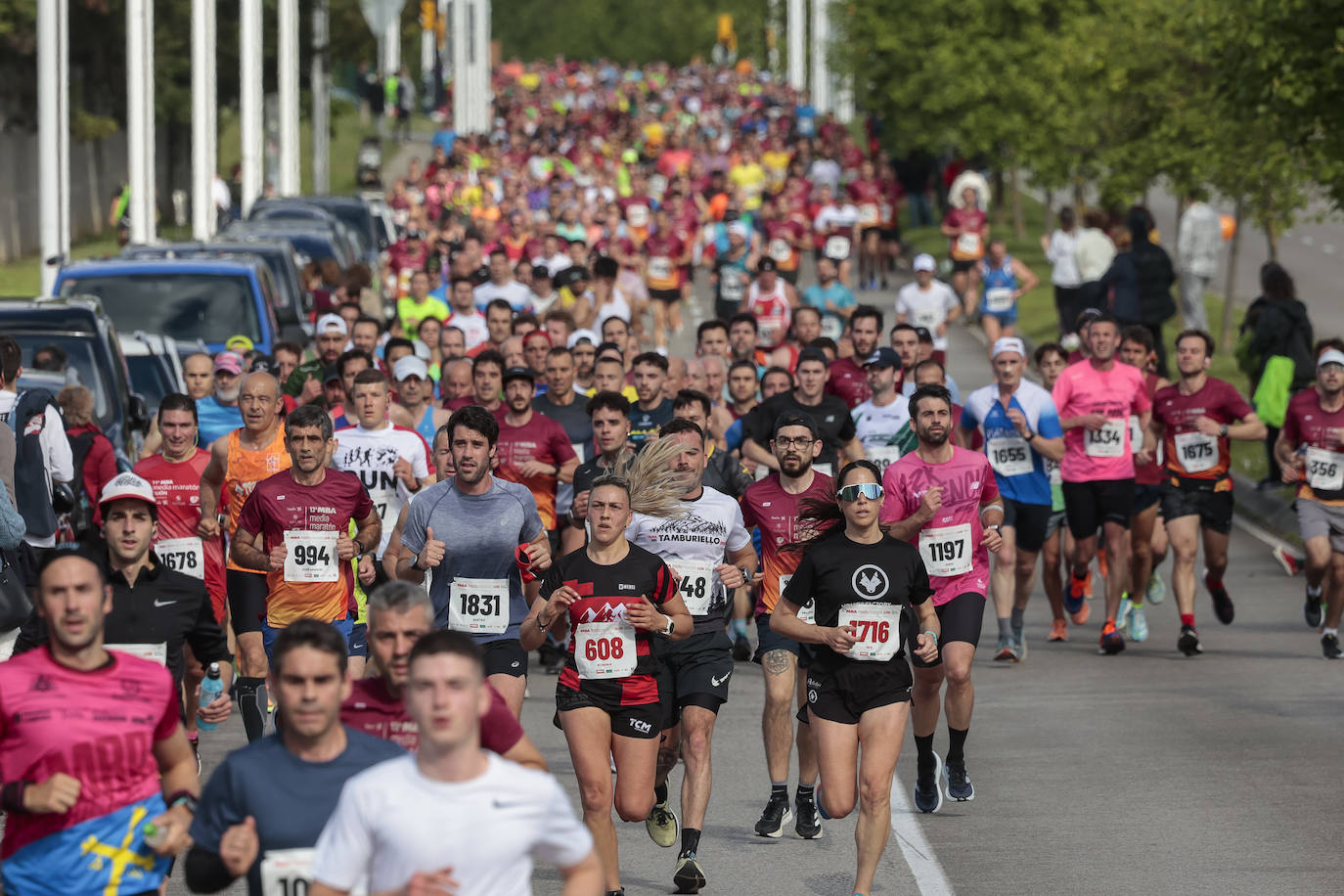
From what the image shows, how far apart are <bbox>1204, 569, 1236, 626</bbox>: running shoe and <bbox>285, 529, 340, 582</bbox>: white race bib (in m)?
6.89

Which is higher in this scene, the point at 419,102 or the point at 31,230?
the point at 419,102

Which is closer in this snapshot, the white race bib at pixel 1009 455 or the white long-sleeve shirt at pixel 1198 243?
the white race bib at pixel 1009 455

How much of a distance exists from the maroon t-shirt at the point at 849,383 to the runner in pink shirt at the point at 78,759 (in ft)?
32.2

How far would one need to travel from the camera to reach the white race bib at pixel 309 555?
36.0ft

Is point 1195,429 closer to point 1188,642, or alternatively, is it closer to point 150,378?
point 1188,642

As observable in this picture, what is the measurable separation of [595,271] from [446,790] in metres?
16.6

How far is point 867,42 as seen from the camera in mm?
53000

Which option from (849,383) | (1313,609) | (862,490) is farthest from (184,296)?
(862,490)

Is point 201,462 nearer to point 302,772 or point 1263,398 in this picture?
point 302,772

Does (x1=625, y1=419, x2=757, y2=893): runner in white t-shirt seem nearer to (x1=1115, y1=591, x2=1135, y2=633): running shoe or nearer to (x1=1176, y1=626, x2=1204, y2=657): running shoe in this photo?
(x1=1176, y1=626, x2=1204, y2=657): running shoe

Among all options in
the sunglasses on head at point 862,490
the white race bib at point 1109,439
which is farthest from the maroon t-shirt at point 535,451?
the sunglasses on head at point 862,490

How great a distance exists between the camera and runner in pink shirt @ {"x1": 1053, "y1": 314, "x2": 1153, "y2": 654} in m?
15.5

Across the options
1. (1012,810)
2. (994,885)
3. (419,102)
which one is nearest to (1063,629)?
(1012,810)

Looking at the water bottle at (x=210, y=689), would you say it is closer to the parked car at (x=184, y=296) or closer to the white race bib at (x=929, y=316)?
the parked car at (x=184, y=296)
